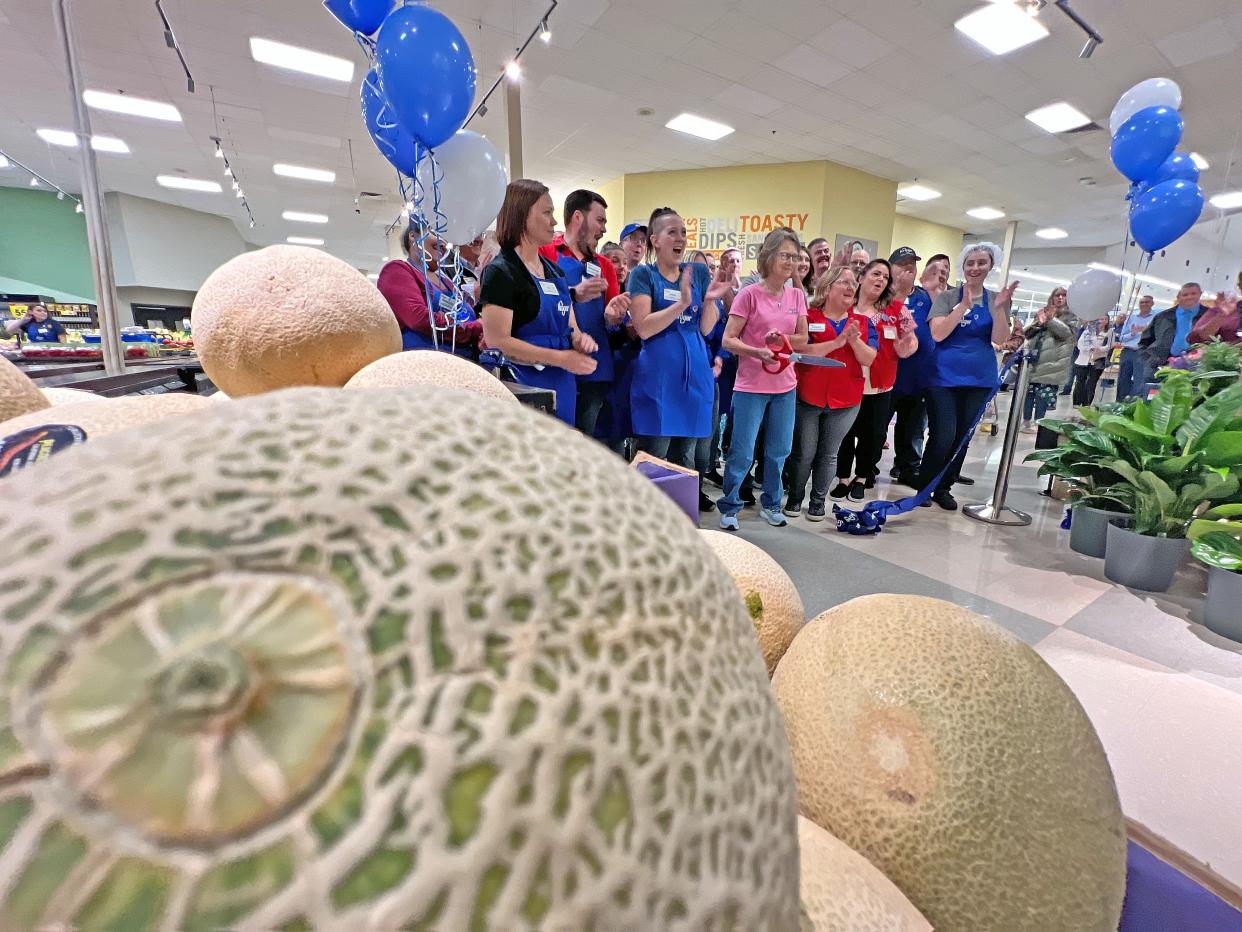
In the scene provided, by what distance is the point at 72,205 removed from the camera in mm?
10906

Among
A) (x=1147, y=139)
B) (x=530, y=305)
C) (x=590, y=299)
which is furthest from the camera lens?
(x=1147, y=139)

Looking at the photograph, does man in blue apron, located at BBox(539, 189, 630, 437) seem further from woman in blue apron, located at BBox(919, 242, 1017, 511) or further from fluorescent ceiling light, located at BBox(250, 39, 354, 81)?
fluorescent ceiling light, located at BBox(250, 39, 354, 81)

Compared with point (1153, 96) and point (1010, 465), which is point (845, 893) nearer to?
point (1010, 465)

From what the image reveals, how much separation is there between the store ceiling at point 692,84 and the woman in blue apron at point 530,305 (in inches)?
131

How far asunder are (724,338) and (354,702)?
108 inches

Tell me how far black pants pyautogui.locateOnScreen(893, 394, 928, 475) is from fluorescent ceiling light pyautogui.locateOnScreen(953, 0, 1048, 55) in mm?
2858

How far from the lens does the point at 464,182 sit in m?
2.43

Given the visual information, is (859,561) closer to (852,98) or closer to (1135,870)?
(1135,870)

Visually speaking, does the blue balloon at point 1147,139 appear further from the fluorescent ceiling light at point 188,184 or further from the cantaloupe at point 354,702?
the fluorescent ceiling light at point 188,184

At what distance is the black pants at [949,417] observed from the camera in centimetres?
329

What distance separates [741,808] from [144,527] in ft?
0.78

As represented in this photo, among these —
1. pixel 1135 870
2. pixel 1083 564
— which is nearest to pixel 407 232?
Result: pixel 1135 870

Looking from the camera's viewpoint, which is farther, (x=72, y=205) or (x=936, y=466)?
(x=72, y=205)

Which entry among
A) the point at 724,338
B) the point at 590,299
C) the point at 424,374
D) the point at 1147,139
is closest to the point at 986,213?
the point at 1147,139
